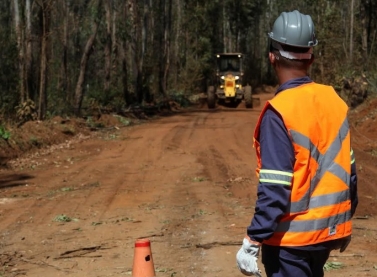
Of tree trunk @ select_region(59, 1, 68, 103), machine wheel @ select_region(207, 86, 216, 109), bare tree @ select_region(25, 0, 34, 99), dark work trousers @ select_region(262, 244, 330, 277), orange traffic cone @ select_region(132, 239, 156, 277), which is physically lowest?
machine wheel @ select_region(207, 86, 216, 109)

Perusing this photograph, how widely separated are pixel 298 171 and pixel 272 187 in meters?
0.16

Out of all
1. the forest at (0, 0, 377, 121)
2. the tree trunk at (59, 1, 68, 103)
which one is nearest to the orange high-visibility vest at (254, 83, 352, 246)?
the forest at (0, 0, 377, 121)

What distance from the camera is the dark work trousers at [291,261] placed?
3568 mm

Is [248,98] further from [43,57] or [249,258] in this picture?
[249,258]

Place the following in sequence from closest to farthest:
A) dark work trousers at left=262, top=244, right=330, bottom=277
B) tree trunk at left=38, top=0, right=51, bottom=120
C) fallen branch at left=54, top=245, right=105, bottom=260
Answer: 1. dark work trousers at left=262, top=244, right=330, bottom=277
2. fallen branch at left=54, top=245, right=105, bottom=260
3. tree trunk at left=38, top=0, right=51, bottom=120

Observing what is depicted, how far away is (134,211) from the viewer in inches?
448

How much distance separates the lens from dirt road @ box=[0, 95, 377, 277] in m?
8.04

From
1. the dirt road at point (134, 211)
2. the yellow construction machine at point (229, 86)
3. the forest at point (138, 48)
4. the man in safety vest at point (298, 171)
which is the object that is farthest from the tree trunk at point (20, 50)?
the man in safety vest at point (298, 171)

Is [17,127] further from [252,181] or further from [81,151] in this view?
[252,181]

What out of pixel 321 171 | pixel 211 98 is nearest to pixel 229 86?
pixel 211 98

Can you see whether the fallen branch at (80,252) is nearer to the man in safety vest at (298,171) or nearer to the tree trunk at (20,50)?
the man in safety vest at (298,171)

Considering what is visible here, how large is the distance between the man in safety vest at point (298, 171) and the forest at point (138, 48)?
19.4m

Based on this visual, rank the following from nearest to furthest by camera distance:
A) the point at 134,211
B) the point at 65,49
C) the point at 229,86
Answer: the point at 134,211 → the point at 229,86 → the point at 65,49

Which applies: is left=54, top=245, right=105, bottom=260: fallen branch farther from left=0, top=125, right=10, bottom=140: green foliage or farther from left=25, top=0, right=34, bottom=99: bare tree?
left=25, top=0, right=34, bottom=99: bare tree
